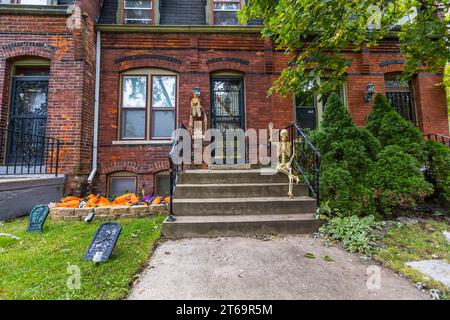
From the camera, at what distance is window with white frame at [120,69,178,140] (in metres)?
6.52

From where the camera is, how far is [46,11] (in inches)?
224

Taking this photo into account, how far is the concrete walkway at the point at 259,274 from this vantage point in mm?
1945

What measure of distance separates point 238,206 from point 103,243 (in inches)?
81.6

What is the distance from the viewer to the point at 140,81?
6.61 meters

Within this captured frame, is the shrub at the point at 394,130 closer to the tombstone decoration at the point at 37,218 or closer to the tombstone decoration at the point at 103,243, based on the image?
the tombstone decoration at the point at 103,243

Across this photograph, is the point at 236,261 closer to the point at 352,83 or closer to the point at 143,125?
the point at 143,125

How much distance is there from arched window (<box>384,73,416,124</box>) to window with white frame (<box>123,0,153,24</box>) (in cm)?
783

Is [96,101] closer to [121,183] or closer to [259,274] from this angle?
[121,183]

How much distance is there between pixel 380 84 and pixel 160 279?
804cm

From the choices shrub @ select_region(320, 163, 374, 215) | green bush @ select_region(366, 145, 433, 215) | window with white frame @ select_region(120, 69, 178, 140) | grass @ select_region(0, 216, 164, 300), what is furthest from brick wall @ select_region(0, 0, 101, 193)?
green bush @ select_region(366, 145, 433, 215)

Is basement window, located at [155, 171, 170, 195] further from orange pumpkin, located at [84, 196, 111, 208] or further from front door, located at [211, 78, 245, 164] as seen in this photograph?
front door, located at [211, 78, 245, 164]

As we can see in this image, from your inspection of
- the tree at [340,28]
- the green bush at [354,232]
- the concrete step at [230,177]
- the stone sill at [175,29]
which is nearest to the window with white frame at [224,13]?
the stone sill at [175,29]

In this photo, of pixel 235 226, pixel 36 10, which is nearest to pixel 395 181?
pixel 235 226

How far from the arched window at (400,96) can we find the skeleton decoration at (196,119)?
20.2 ft
